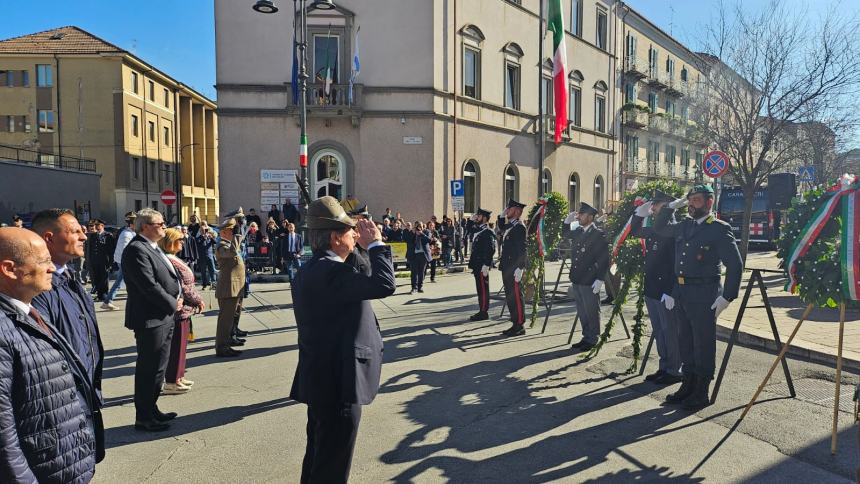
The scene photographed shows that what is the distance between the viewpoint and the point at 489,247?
398 inches

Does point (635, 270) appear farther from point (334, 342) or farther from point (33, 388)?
point (33, 388)

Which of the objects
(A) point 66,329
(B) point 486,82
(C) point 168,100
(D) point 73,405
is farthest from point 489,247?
(C) point 168,100

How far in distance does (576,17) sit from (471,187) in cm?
1291

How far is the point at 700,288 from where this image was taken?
552 cm

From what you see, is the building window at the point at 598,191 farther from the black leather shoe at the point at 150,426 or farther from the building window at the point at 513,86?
the black leather shoe at the point at 150,426

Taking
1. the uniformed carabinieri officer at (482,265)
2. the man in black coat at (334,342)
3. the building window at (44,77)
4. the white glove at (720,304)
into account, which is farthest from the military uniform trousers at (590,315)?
the building window at (44,77)

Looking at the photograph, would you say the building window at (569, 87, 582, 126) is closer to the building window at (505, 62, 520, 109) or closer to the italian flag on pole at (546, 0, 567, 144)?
the building window at (505, 62, 520, 109)

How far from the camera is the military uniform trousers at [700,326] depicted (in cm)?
542

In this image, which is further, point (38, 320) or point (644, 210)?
point (644, 210)

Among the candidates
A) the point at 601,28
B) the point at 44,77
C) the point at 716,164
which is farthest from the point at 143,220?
the point at 44,77

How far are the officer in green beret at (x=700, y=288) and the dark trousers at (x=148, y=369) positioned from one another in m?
4.79

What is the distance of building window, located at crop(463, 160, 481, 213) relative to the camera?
2432cm

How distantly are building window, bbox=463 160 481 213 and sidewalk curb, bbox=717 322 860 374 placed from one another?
1637cm

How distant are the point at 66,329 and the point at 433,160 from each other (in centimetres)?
1917
